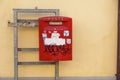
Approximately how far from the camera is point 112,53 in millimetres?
5238

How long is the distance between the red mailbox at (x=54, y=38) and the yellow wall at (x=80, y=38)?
44 centimetres

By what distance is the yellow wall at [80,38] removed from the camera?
5094 millimetres

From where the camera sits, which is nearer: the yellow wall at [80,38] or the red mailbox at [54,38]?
the red mailbox at [54,38]

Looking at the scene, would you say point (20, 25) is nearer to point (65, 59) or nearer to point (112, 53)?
point (65, 59)

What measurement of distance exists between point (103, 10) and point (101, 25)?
0.29 m

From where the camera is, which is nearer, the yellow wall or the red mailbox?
the red mailbox

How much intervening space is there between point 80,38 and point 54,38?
69 cm

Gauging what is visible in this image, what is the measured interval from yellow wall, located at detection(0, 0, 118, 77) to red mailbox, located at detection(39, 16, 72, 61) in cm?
44

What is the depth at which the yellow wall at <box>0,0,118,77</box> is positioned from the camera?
509 centimetres

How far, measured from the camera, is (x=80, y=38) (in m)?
5.19

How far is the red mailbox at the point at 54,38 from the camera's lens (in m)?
4.68

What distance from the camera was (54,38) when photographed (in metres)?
4.71

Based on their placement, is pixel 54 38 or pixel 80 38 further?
pixel 80 38

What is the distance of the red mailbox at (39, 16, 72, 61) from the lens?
468cm
